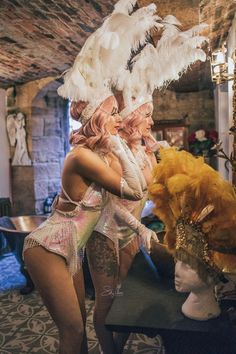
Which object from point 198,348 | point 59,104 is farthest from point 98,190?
point 59,104

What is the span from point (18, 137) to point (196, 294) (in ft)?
14.0

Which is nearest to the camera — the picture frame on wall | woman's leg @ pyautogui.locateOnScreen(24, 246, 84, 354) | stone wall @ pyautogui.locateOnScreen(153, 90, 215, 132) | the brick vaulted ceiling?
woman's leg @ pyautogui.locateOnScreen(24, 246, 84, 354)

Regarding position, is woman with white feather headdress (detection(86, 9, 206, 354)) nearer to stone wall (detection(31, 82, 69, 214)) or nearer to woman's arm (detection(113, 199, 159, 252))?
woman's arm (detection(113, 199, 159, 252))

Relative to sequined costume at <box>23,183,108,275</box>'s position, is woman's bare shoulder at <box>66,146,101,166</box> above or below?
above

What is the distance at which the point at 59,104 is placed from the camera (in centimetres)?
528

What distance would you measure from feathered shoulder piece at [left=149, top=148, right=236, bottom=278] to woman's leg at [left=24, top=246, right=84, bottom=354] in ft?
1.90

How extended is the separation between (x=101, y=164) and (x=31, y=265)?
576mm

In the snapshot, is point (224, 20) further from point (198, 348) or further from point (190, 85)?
point (198, 348)

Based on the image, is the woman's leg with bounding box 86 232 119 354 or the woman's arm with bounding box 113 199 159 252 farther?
the woman's leg with bounding box 86 232 119 354

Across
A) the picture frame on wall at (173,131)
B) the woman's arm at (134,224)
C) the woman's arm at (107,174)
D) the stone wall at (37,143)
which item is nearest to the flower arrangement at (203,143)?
the picture frame on wall at (173,131)

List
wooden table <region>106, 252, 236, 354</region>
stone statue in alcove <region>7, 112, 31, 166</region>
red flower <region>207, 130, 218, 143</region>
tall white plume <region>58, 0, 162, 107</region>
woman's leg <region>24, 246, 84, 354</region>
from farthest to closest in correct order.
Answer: stone statue in alcove <region>7, 112, 31, 166</region>
red flower <region>207, 130, 218, 143</region>
tall white plume <region>58, 0, 162, 107</region>
woman's leg <region>24, 246, 84, 354</region>
wooden table <region>106, 252, 236, 354</region>

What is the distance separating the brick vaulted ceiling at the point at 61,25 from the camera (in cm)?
214

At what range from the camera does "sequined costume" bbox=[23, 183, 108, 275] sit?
5.00ft

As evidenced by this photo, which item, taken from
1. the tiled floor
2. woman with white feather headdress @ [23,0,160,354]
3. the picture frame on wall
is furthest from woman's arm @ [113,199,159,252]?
the picture frame on wall
